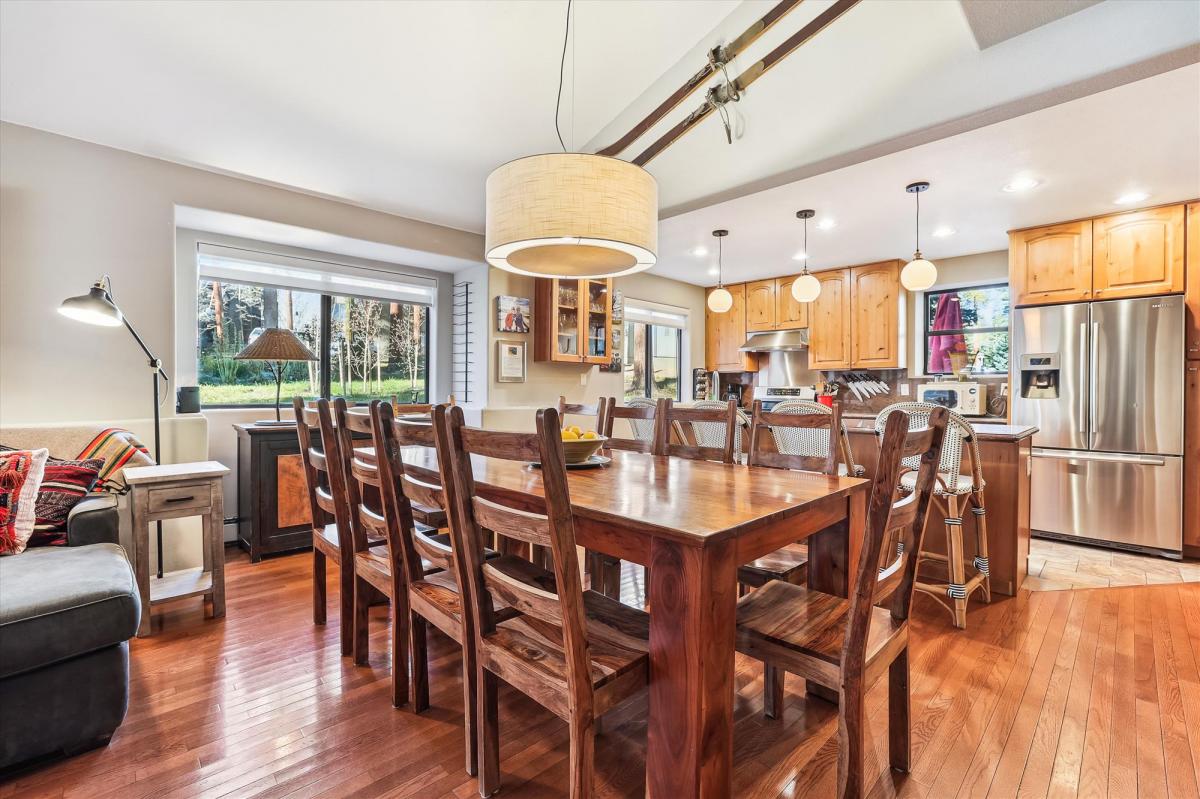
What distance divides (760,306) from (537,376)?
9.45 feet

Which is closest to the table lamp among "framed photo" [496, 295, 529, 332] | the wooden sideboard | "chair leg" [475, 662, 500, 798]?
the wooden sideboard

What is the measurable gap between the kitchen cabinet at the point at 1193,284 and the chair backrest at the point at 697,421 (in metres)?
3.51

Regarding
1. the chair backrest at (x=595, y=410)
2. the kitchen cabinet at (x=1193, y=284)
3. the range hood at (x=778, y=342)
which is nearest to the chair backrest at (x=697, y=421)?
the chair backrest at (x=595, y=410)

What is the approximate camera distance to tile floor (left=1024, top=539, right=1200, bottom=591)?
3.00 m

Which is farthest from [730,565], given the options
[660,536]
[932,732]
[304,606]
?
[304,606]

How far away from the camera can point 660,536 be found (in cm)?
115

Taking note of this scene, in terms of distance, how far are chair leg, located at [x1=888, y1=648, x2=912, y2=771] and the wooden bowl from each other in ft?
3.54

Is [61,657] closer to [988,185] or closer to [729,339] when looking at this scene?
[988,185]

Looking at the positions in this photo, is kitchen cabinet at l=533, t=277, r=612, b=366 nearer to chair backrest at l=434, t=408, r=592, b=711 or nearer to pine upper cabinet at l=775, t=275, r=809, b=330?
pine upper cabinet at l=775, t=275, r=809, b=330

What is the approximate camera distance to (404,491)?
1.51 m

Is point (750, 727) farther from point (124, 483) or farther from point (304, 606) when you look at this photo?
point (124, 483)

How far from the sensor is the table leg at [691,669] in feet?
3.62

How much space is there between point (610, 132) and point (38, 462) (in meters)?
3.12

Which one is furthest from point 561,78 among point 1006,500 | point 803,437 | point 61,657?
point 1006,500
